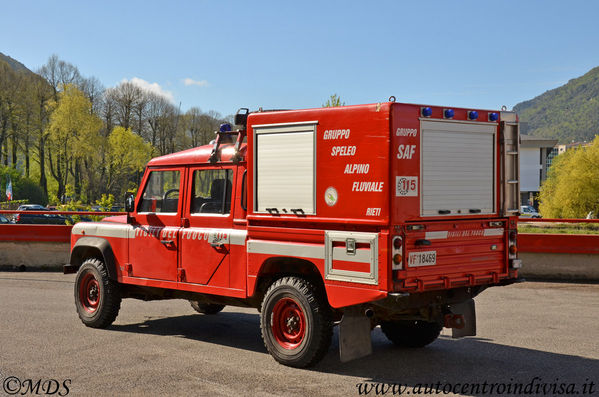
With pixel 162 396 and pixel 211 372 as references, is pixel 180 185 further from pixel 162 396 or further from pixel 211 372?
pixel 162 396

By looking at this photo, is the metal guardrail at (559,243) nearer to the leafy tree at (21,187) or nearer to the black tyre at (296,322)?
the black tyre at (296,322)

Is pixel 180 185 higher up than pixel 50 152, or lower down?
lower down

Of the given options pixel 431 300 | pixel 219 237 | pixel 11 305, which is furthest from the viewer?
pixel 11 305

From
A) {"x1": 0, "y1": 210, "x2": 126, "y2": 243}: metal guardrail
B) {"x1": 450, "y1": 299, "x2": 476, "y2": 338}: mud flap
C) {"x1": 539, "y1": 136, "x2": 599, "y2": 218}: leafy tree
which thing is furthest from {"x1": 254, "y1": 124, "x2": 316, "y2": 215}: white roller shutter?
{"x1": 539, "y1": 136, "x2": 599, "y2": 218}: leafy tree

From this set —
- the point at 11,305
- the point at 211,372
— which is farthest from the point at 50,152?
the point at 211,372

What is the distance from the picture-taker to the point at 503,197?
280 inches

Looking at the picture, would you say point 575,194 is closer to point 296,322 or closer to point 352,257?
point 296,322

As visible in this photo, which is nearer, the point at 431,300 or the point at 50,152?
the point at 431,300

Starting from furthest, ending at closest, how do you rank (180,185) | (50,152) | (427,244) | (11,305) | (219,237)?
(50,152) < (11,305) < (180,185) < (219,237) < (427,244)

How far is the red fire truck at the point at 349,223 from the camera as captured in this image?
6172 millimetres

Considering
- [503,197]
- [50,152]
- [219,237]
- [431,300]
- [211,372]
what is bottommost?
[211,372]

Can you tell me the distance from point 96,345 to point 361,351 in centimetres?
335

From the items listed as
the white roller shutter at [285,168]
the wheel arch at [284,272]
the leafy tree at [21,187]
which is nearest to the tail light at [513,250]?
the wheel arch at [284,272]

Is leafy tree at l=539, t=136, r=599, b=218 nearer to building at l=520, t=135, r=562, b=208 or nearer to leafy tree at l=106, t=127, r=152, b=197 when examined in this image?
leafy tree at l=106, t=127, r=152, b=197
